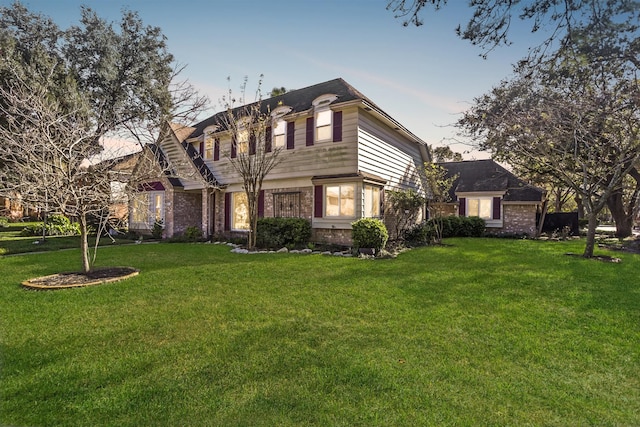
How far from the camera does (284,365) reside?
10.3 feet

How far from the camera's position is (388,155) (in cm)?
1395

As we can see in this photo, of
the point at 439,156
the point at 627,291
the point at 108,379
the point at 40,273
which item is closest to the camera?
the point at 108,379

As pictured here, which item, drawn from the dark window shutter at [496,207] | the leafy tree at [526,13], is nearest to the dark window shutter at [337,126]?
the leafy tree at [526,13]

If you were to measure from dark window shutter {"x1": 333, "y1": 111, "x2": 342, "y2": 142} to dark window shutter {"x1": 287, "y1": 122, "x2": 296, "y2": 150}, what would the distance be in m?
2.03

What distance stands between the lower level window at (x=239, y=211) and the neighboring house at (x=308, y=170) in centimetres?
2

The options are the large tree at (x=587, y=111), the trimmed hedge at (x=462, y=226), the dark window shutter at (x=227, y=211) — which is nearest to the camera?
the large tree at (x=587, y=111)

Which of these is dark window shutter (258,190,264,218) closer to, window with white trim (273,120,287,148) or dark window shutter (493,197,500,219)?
window with white trim (273,120,287,148)

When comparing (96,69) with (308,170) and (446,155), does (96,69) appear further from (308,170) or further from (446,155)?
(446,155)

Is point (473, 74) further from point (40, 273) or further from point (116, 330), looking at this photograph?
point (40, 273)

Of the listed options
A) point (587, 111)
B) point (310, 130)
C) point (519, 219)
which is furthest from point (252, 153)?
point (519, 219)

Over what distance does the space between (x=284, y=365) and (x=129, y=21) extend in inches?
761

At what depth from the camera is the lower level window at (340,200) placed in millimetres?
11742

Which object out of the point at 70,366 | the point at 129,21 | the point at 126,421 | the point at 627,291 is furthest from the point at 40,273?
the point at 129,21

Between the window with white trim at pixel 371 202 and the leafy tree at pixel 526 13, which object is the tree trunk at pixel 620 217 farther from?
the leafy tree at pixel 526 13
